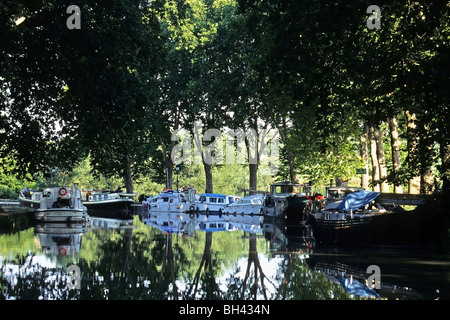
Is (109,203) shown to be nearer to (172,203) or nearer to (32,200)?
(172,203)

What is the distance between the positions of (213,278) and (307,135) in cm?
3560

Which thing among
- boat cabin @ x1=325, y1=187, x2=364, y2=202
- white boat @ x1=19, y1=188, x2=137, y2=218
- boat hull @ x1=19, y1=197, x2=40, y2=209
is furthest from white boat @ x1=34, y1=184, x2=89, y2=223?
boat hull @ x1=19, y1=197, x2=40, y2=209

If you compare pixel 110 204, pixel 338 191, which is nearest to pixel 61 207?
pixel 338 191

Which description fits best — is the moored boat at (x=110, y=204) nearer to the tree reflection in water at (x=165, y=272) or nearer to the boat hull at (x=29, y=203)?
the boat hull at (x=29, y=203)

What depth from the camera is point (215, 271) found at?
18234mm

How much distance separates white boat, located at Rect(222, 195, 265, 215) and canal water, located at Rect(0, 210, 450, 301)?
35997 mm

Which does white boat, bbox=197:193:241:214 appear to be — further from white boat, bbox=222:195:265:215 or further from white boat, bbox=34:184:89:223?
white boat, bbox=34:184:89:223

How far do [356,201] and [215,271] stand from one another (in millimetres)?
12958

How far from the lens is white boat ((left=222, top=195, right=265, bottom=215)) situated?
65.7 m

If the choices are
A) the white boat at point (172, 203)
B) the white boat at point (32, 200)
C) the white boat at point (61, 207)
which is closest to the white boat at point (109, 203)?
the white boat at point (172, 203)

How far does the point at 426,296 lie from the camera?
13484 mm
